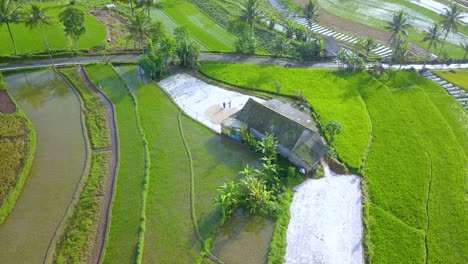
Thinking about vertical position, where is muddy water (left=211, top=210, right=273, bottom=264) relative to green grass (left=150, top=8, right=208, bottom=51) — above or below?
below

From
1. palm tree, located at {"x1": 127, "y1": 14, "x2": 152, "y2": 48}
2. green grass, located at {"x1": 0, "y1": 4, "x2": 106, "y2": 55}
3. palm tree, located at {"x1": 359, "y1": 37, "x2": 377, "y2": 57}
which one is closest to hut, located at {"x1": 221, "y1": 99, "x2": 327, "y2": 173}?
palm tree, located at {"x1": 359, "y1": 37, "x2": 377, "y2": 57}

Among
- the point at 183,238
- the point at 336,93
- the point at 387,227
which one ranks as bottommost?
the point at 183,238

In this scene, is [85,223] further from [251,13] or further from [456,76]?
[456,76]

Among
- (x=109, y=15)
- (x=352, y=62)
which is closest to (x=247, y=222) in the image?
(x=352, y=62)

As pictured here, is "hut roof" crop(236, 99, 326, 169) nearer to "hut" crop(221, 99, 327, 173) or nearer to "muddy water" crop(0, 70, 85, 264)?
"hut" crop(221, 99, 327, 173)

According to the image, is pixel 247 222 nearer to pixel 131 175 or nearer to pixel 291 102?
pixel 131 175

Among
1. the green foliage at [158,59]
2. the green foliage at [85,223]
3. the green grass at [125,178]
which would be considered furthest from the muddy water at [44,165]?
the green foliage at [158,59]
